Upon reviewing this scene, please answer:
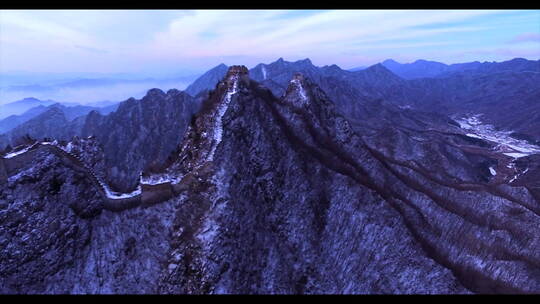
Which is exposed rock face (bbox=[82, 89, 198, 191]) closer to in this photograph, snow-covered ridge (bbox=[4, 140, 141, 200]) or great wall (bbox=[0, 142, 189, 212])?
snow-covered ridge (bbox=[4, 140, 141, 200])

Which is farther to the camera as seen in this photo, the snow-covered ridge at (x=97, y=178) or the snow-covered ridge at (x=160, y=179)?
→ the snow-covered ridge at (x=160, y=179)

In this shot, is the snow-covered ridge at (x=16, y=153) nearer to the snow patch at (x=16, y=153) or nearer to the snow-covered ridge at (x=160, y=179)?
the snow patch at (x=16, y=153)

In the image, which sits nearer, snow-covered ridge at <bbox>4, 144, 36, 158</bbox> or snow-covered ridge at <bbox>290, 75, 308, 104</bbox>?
snow-covered ridge at <bbox>4, 144, 36, 158</bbox>

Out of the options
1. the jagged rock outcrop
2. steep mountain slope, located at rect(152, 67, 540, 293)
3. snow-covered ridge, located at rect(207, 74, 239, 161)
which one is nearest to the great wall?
the jagged rock outcrop

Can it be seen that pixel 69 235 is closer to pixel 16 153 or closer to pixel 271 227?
pixel 16 153

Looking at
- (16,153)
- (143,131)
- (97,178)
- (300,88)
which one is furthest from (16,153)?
(143,131)

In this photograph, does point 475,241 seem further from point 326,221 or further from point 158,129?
point 158,129

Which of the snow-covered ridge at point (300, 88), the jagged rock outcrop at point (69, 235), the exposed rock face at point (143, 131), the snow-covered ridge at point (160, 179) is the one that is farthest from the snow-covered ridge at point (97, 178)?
the exposed rock face at point (143, 131)

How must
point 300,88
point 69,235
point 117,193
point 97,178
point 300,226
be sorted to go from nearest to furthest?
1. point 69,235
2. point 117,193
3. point 97,178
4. point 300,226
5. point 300,88

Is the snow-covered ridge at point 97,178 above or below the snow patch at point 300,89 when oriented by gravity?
below
